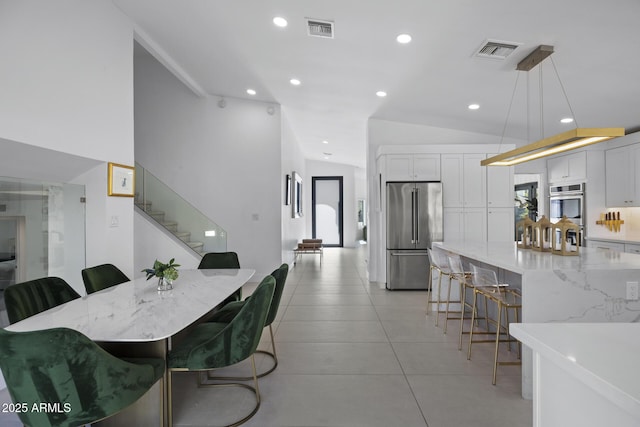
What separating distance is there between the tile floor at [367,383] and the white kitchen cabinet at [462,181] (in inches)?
94.8

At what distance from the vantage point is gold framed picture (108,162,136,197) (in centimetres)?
360

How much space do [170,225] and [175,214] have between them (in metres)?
0.23

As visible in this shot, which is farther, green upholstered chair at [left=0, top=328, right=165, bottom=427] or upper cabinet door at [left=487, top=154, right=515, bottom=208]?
upper cabinet door at [left=487, top=154, right=515, bottom=208]

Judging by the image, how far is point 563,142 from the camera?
2.82m

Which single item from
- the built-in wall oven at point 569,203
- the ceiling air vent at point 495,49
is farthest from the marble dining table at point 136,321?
the built-in wall oven at point 569,203

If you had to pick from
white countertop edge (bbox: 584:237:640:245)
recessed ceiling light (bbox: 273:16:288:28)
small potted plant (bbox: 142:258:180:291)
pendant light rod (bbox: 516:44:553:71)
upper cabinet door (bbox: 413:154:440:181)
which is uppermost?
recessed ceiling light (bbox: 273:16:288:28)

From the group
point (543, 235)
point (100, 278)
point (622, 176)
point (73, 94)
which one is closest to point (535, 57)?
point (543, 235)

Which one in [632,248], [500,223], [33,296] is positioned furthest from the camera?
[500,223]

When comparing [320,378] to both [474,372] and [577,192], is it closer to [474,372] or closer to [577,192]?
[474,372]

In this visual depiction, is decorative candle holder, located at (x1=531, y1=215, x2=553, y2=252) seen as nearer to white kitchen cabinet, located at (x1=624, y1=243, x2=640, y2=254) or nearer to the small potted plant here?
white kitchen cabinet, located at (x1=624, y1=243, x2=640, y2=254)

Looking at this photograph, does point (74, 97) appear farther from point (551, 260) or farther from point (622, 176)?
point (622, 176)

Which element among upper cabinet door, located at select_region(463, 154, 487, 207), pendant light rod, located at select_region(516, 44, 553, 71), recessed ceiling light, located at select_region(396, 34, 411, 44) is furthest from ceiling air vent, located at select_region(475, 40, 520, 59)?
upper cabinet door, located at select_region(463, 154, 487, 207)

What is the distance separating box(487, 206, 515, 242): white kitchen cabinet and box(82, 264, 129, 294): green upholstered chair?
543cm

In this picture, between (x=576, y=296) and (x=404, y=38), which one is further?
(x=404, y=38)
